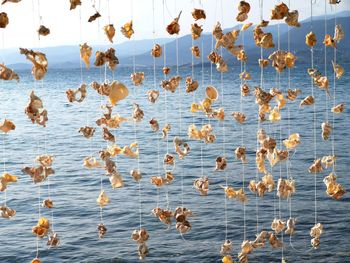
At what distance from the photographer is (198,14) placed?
228 inches

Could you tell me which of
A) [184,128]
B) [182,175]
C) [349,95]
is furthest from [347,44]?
[182,175]

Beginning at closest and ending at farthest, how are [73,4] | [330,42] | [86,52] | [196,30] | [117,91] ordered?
1. [117,91]
2. [73,4]
3. [86,52]
4. [330,42]
5. [196,30]

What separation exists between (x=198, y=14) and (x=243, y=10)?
0.40 m

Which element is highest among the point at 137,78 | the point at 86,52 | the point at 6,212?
the point at 86,52

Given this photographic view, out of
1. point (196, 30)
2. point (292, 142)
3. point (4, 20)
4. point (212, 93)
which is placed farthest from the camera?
point (292, 142)

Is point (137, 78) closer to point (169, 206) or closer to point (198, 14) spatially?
point (198, 14)

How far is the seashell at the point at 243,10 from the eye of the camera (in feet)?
19.0

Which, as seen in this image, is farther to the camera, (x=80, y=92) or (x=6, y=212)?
(x=6, y=212)

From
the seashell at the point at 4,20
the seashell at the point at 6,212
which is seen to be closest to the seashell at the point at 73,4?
the seashell at the point at 4,20

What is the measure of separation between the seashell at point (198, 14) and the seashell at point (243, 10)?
311mm

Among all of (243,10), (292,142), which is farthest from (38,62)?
(292,142)

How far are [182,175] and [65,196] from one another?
3032 millimetres

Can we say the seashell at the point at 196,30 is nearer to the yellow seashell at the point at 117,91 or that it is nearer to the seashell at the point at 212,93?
the seashell at the point at 212,93

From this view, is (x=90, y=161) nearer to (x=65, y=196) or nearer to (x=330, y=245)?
(x=330, y=245)
